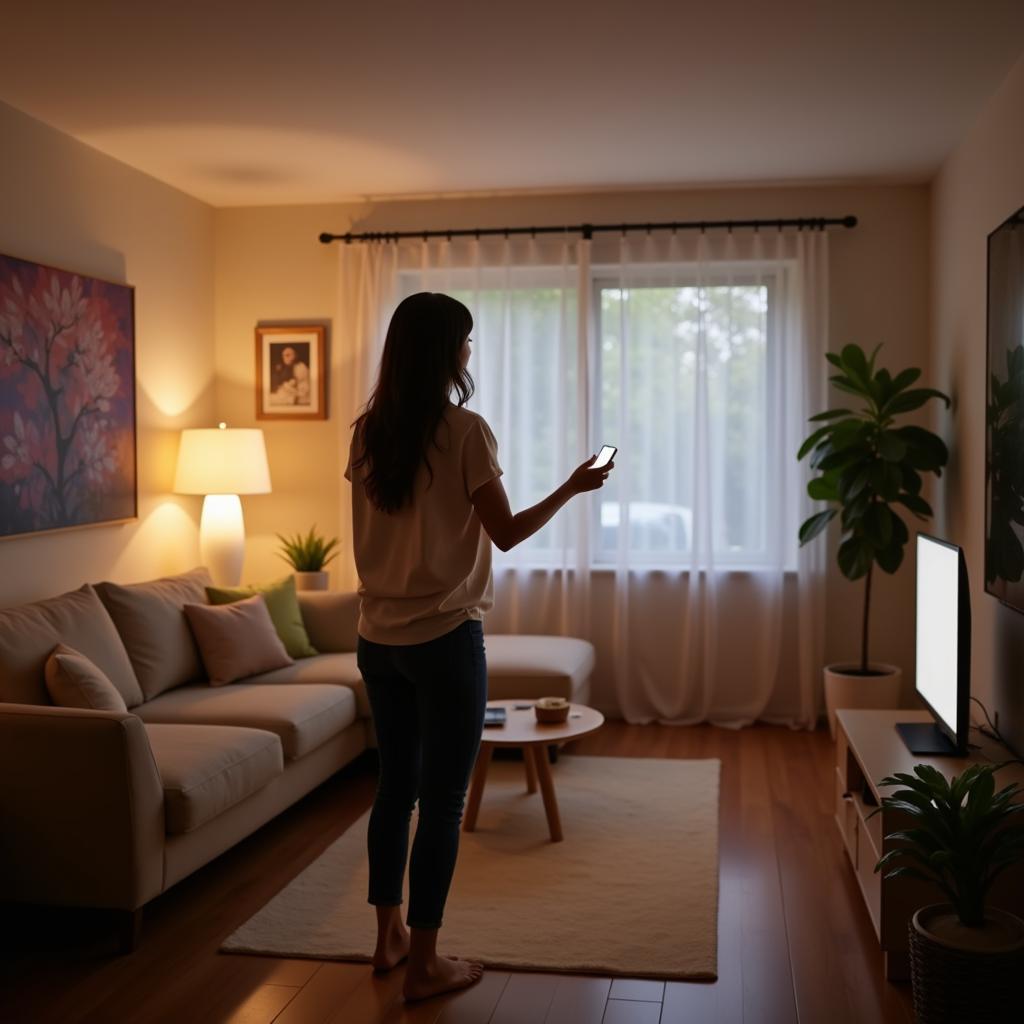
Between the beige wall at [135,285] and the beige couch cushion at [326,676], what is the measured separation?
90cm

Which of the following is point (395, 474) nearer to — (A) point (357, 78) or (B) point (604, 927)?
(B) point (604, 927)

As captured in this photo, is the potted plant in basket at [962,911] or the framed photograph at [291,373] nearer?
the potted plant in basket at [962,911]

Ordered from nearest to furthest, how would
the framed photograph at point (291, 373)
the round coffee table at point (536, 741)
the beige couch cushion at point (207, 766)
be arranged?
the beige couch cushion at point (207, 766)
the round coffee table at point (536, 741)
the framed photograph at point (291, 373)

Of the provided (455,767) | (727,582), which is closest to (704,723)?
(727,582)

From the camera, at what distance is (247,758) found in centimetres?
346

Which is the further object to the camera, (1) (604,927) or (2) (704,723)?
(2) (704,723)

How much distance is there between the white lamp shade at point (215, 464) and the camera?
16.9 feet

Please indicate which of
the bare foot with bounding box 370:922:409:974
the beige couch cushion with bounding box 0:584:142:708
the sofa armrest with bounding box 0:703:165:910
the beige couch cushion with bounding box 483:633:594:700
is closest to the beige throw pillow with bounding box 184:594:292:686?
the beige couch cushion with bounding box 0:584:142:708

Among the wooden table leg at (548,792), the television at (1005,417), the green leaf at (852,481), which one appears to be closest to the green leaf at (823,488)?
the green leaf at (852,481)

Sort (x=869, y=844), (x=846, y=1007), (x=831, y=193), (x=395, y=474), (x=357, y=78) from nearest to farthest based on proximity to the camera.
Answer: (x=395, y=474)
(x=846, y=1007)
(x=869, y=844)
(x=357, y=78)
(x=831, y=193)

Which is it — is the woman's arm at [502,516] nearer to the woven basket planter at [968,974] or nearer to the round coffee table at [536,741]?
the woven basket planter at [968,974]

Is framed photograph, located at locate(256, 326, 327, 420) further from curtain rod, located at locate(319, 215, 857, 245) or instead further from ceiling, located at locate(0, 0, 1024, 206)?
ceiling, located at locate(0, 0, 1024, 206)

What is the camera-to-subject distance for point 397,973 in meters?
2.77

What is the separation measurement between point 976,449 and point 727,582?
156 cm
